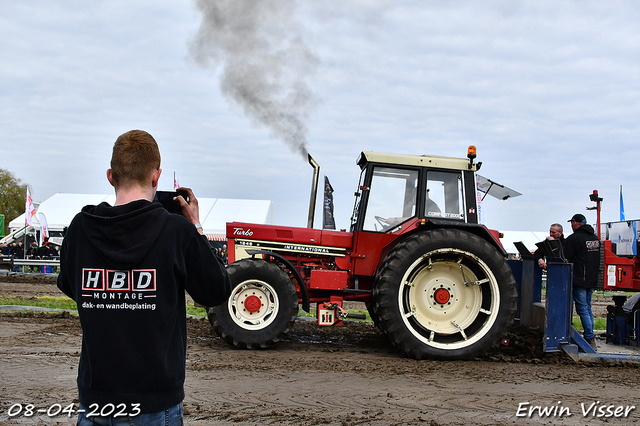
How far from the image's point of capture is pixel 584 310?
701 centimetres

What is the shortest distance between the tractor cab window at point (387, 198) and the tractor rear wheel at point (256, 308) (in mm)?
1313

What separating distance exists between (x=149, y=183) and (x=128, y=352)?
1.94ft

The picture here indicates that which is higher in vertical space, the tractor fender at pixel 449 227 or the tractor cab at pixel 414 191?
the tractor cab at pixel 414 191

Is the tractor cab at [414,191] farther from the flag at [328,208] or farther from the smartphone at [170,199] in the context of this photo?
the smartphone at [170,199]

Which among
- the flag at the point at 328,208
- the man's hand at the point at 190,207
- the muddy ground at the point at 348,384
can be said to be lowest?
the muddy ground at the point at 348,384

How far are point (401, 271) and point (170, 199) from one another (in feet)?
13.7

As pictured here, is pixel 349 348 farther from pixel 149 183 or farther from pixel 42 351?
pixel 149 183

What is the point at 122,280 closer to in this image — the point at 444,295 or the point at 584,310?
the point at 444,295

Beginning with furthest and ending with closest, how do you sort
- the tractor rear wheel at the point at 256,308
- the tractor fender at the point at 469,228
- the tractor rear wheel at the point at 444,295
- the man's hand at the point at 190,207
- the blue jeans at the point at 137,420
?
the tractor fender at the point at 469,228 < the tractor rear wheel at the point at 256,308 < the tractor rear wheel at the point at 444,295 < the man's hand at the point at 190,207 < the blue jeans at the point at 137,420

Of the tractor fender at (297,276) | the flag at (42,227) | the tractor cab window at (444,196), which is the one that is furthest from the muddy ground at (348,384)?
the flag at (42,227)

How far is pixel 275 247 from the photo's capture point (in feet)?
23.3

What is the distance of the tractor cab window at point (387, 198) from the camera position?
264 inches

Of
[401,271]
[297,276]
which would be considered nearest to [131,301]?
[401,271]

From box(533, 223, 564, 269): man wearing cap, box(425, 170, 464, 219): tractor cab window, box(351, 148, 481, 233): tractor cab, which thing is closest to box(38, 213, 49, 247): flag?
box(351, 148, 481, 233): tractor cab
